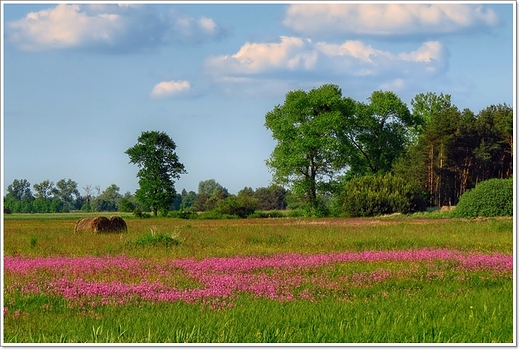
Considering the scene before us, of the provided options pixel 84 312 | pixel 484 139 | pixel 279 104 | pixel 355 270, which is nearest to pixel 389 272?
pixel 355 270

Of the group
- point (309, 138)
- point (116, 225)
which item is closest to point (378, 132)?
point (309, 138)

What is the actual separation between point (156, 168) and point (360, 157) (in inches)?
925

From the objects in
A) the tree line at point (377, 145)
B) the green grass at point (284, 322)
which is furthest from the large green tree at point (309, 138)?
the green grass at point (284, 322)

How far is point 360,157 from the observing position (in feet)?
267

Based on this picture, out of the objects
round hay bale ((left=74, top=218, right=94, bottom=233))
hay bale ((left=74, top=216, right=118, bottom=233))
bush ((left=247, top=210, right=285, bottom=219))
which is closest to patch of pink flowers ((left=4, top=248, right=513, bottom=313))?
hay bale ((left=74, top=216, right=118, bottom=233))

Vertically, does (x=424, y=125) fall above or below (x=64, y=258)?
above

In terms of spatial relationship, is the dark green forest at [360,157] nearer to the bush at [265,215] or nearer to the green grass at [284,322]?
the bush at [265,215]

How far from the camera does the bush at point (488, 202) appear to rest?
55.6 m

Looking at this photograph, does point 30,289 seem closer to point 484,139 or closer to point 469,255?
point 469,255

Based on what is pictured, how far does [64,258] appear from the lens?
19344mm

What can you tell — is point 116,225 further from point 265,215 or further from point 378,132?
point 378,132

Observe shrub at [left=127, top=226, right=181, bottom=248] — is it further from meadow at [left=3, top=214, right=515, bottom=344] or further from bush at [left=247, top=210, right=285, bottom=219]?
bush at [left=247, top=210, right=285, bottom=219]

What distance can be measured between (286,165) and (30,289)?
2464 inches

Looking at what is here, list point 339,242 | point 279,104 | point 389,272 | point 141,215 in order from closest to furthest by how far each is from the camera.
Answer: point 389,272, point 339,242, point 141,215, point 279,104
